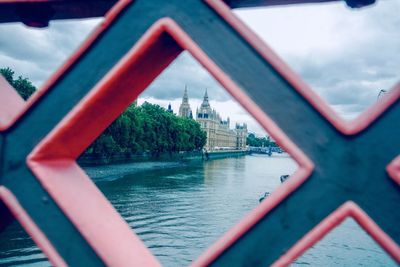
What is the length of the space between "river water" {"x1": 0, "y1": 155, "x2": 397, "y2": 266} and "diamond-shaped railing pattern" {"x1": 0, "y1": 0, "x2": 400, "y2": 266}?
491 inches

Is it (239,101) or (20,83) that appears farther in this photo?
(20,83)

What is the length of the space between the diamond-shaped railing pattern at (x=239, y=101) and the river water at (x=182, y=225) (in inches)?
491

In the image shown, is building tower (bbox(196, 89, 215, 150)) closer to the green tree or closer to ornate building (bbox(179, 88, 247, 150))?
ornate building (bbox(179, 88, 247, 150))

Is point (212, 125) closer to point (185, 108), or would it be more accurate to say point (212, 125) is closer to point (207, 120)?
point (207, 120)

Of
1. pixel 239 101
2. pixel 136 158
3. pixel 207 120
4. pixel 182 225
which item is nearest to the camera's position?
pixel 239 101

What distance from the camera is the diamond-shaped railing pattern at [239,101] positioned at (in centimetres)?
83

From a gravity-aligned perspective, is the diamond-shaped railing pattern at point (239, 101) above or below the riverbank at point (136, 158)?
below

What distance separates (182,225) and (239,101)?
18.1 meters

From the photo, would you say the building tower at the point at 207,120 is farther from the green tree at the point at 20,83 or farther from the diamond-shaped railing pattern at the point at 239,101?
the diamond-shaped railing pattern at the point at 239,101

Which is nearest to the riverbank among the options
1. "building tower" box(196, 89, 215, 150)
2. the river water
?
the river water

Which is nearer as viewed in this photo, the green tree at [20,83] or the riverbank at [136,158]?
the green tree at [20,83]

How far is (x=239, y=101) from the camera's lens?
921 millimetres

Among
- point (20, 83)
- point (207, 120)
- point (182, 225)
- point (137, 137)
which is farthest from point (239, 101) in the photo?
point (207, 120)

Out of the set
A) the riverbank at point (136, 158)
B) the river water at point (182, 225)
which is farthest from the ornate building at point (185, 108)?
the river water at point (182, 225)
